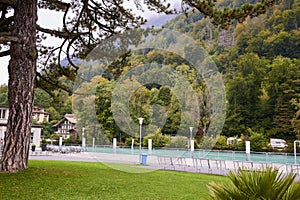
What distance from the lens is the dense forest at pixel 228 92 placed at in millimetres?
15531

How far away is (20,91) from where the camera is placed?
8.05m

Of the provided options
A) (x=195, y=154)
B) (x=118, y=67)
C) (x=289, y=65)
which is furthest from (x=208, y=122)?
(x=118, y=67)

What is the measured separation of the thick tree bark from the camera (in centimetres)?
785

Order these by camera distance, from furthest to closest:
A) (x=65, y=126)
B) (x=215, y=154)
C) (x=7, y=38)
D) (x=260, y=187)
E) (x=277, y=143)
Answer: (x=65, y=126), (x=277, y=143), (x=215, y=154), (x=7, y=38), (x=260, y=187)

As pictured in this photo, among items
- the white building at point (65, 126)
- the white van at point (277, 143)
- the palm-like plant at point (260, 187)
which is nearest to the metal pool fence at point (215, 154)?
the palm-like plant at point (260, 187)

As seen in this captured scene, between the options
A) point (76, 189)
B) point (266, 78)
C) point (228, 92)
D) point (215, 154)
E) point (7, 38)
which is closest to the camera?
point (76, 189)

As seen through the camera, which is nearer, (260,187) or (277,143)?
(260,187)

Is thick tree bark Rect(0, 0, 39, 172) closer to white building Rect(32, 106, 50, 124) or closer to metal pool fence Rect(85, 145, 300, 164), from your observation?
metal pool fence Rect(85, 145, 300, 164)

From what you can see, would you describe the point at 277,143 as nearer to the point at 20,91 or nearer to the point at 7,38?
the point at 20,91

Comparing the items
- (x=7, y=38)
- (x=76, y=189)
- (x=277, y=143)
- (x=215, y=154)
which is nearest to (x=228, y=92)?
(x=277, y=143)

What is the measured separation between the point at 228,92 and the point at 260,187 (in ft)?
139

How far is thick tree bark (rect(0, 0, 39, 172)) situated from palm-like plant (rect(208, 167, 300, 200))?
22.2ft

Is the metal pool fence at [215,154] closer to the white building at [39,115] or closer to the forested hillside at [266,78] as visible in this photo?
the forested hillside at [266,78]

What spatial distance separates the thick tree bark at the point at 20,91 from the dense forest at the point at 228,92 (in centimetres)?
336
